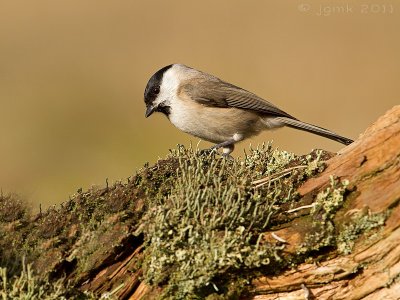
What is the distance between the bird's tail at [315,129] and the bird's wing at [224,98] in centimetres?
8

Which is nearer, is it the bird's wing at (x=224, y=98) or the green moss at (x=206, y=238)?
the green moss at (x=206, y=238)

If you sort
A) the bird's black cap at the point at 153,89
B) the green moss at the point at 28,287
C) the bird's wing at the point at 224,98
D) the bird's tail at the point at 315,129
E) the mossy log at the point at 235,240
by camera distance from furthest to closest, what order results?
the bird's black cap at the point at 153,89 < the bird's wing at the point at 224,98 < the bird's tail at the point at 315,129 < the mossy log at the point at 235,240 < the green moss at the point at 28,287

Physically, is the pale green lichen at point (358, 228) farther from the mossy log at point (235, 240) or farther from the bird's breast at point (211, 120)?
the bird's breast at point (211, 120)

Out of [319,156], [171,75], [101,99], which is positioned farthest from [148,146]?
[319,156]

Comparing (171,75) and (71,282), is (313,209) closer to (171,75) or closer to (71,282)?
(71,282)

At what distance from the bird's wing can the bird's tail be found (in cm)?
8

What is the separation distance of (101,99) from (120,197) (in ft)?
32.1

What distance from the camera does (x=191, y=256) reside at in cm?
377

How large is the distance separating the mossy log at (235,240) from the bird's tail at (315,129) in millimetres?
2511

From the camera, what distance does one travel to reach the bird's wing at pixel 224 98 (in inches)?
287

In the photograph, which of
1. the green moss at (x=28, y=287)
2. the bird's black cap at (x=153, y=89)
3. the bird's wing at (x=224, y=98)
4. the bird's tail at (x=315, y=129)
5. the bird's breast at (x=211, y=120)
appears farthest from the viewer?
the bird's black cap at (x=153, y=89)

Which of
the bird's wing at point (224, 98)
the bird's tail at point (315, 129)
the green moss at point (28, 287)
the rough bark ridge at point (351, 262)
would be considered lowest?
the green moss at point (28, 287)

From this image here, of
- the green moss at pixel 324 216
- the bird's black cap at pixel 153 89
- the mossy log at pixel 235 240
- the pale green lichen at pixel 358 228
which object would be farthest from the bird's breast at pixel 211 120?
the pale green lichen at pixel 358 228

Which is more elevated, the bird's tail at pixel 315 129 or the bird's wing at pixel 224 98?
the bird's wing at pixel 224 98
